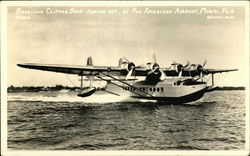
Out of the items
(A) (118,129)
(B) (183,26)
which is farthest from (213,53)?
(A) (118,129)

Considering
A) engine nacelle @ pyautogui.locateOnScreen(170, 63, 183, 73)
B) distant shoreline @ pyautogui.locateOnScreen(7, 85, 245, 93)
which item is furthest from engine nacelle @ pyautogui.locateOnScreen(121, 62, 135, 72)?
distant shoreline @ pyautogui.locateOnScreen(7, 85, 245, 93)

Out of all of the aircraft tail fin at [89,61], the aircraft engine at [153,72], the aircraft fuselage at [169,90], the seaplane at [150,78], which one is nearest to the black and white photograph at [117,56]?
the aircraft tail fin at [89,61]

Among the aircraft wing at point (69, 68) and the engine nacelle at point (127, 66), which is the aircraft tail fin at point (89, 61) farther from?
the engine nacelle at point (127, 66)

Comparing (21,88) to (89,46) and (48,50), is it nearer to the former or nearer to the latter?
(48,50)

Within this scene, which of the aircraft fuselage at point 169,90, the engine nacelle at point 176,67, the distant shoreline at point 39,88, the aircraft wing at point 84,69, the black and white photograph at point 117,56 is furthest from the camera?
the aircraft fuselage at point 169,90

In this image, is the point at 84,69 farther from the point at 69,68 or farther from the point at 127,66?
the point at 127,66

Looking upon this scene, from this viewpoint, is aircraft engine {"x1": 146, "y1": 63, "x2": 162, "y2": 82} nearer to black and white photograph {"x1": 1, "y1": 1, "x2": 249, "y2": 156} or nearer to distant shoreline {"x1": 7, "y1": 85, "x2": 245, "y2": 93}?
black and white photograph {"x1": 1, "y1": 1, "x2": 249, "y2": 156}

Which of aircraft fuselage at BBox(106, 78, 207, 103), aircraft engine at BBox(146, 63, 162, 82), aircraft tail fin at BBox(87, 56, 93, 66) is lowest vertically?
aircraft fuselage at BBox(106, 78, 207, 103)

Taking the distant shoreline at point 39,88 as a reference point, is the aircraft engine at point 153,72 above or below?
above
